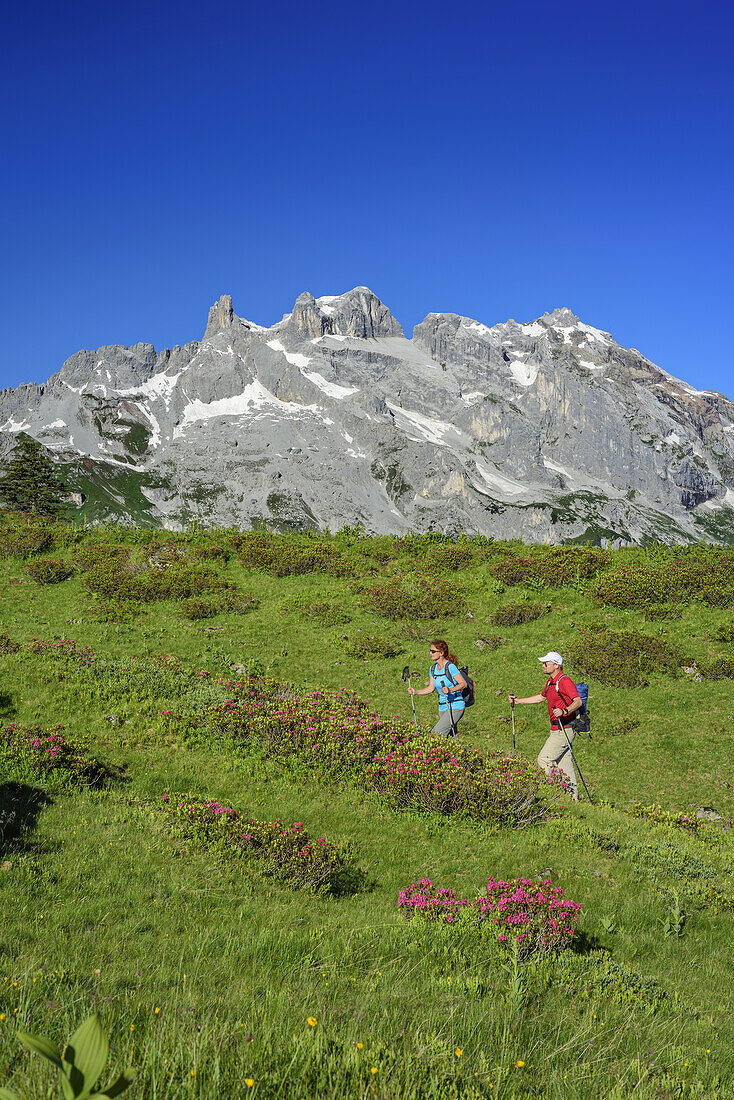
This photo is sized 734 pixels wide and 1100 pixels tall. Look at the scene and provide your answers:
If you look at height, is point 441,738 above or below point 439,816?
above

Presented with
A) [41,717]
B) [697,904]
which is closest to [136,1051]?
[697,904]

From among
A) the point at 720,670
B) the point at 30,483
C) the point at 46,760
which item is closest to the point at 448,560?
the point at 720,670

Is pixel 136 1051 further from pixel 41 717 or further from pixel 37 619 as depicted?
pixel 37 619

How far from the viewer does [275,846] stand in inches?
302

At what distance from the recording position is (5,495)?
4056 cm

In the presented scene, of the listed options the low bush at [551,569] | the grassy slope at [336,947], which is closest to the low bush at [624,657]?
the grassy slope at [336,947]

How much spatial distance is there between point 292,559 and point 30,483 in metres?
24.6

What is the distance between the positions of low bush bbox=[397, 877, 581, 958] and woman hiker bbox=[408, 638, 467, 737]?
19.8 ft

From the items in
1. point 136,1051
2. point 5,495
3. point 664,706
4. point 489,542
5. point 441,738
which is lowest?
point 136,1051

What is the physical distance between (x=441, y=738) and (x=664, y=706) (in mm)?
7697

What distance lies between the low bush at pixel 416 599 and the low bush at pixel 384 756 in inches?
344

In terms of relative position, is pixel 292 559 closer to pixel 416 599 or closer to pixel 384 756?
pixel 416 599

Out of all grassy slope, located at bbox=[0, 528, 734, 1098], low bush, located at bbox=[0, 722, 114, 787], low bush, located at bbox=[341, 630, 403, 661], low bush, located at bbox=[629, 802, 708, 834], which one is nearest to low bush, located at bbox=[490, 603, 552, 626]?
low bush, located at bbox=[341, 630, 403, 661]

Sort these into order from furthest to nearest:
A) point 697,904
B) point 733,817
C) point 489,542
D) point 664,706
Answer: point 489,542
point 664,706
point 733,817
point 697,904
